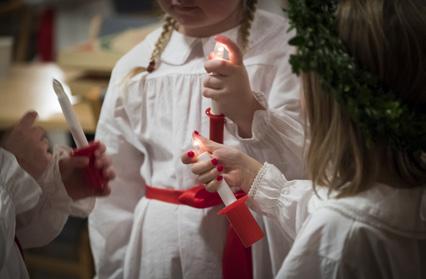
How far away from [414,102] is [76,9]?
258 cm

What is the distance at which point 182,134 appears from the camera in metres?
0.95

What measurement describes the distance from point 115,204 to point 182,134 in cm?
21

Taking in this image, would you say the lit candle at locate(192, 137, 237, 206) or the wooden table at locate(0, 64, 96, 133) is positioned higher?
the lit candle at locate(192, 137, 237, 206)

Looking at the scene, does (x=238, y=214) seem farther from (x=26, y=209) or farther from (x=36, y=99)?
(x=36, y=99)

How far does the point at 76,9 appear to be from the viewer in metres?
3.11

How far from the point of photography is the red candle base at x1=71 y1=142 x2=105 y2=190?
887mm

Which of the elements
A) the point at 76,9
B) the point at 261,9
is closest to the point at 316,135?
the point at 261,9

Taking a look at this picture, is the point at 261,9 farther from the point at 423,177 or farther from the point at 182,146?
the point at 423,177

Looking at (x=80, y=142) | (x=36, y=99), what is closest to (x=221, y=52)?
(x=80, y=142)

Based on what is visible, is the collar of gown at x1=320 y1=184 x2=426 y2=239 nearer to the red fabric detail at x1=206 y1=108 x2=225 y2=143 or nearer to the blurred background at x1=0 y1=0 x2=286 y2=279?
the red fabric detail at x1=206 y1=108 x2=225 y2=143

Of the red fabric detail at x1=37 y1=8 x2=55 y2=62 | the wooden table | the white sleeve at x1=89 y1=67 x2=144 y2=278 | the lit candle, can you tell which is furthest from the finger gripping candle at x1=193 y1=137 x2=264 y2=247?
the red fabric detail at x1=37 y1=8 x2=55 y2=62

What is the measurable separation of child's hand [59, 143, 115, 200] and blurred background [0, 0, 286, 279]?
213 millimetres

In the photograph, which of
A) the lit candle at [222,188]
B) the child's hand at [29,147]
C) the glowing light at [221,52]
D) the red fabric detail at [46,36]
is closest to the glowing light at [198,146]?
A: the lit candle at [222,188]

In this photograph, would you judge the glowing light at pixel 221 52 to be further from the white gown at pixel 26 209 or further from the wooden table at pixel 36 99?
the wooden table at pixel 36 99
